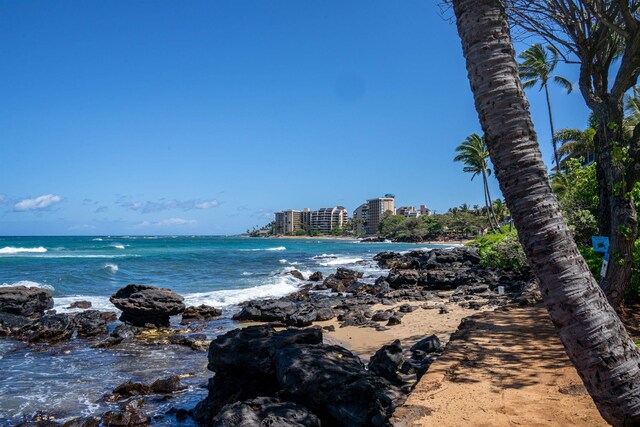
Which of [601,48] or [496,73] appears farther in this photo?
[601,48]

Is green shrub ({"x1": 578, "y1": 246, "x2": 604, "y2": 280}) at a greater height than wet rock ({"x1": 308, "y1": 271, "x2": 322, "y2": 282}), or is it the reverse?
green shrub ({"x1": 578, "y1": 246, "x2": 604, "y2": 280})

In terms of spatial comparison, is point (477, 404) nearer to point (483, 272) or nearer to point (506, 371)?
point (506, 371)

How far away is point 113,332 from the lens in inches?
507

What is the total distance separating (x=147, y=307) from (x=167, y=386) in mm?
6916

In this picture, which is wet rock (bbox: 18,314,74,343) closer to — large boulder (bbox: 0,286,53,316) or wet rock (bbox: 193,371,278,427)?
large boulder (bbox: 0,286,53,316)

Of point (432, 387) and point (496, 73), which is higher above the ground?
point (496, 73)

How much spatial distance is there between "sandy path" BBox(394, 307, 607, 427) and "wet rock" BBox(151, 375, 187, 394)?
16.2ft

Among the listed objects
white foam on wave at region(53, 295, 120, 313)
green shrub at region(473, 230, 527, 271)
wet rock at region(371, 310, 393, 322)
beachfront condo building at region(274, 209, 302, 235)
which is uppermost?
beachfront condo building at region(274, 209, 302, 235)

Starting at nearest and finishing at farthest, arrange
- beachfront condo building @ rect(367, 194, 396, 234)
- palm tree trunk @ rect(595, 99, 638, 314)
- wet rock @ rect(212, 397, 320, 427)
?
1. wet rock @ rect(212, 397, 320, 427)
2. palm tree trunk @ rect(595, 99, 638, 314)
3. beachfront condo building @ rect(367, 194, 396, 234)

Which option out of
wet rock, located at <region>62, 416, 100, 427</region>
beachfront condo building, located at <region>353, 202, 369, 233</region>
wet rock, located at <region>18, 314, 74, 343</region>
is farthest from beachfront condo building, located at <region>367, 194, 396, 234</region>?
wet rock, located at <region>62, 416, 100, 427</region>

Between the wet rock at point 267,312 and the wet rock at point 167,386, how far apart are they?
6633 millimetres

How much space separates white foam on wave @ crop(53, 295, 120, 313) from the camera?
1741cm

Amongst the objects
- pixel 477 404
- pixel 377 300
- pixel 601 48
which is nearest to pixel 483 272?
pixel 377 300

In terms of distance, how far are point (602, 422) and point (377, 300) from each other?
14143mm
